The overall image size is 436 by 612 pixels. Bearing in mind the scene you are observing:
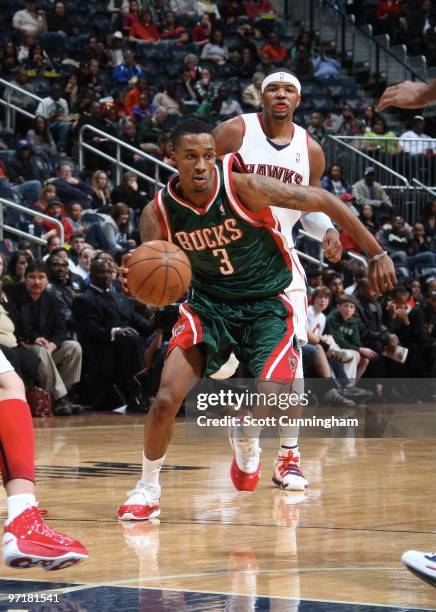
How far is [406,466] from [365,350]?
16.8 feet

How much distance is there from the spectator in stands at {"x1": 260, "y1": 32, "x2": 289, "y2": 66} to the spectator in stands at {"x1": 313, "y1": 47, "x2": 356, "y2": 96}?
651 mm

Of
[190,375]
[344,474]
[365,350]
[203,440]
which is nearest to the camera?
[190,375]

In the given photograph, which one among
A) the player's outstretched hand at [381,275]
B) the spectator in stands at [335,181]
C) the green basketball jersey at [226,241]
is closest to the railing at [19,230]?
the spectator in stands at [335,181]

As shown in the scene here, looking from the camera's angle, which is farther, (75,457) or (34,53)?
(34,53)

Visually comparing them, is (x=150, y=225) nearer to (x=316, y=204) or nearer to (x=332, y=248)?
(x=316, y=204)

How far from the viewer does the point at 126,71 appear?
716 inches

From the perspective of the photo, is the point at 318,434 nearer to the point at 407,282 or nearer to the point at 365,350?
the point at 365,350

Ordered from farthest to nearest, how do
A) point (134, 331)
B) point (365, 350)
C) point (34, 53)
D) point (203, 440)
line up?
point (34, 53) → point (365, 350) → point (134, 331) → point (203, 440)

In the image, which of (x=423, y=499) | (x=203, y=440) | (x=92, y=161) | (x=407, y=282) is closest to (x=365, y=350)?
(x=407, y=282)

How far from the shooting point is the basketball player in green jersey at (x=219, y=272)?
602 centimetres

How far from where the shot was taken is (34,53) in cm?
1750

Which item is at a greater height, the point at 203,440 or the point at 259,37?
the point at 259,37

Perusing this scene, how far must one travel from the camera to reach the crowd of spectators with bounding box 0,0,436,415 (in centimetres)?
1207

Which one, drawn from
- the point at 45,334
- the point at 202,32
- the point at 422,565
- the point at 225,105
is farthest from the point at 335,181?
the point at 422,565
